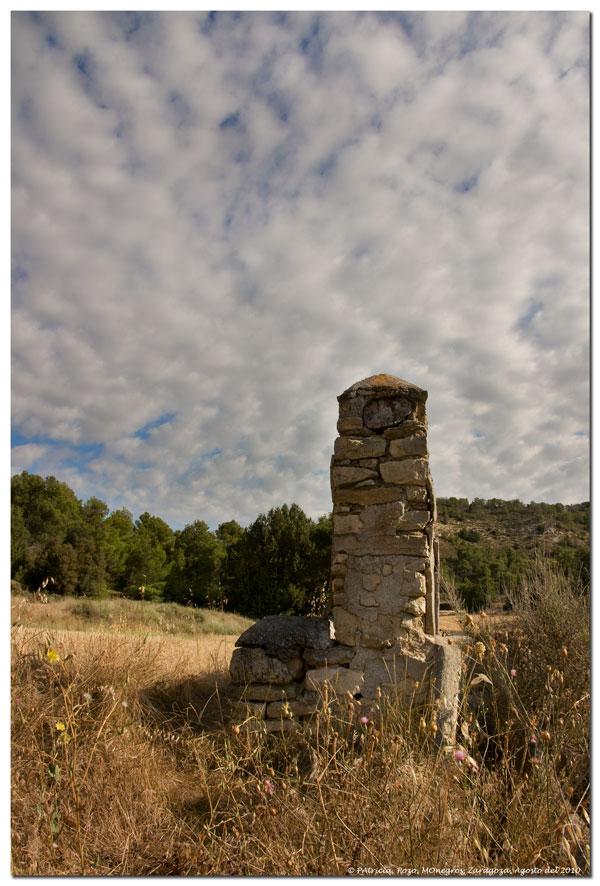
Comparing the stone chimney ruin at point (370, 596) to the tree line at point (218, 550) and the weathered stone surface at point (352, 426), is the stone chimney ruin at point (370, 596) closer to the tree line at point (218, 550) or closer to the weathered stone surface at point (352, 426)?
the weathered stone surface at point (352, 426)

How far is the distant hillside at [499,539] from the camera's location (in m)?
12.8

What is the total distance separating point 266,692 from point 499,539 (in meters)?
18.9

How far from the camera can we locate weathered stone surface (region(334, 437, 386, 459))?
4.80 metres

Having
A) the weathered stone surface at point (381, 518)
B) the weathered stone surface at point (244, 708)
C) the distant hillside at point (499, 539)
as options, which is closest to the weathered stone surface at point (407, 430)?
the weathered stone surface at point (381, 518)

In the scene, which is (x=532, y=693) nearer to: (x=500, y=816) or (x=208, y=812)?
(x=500, y=816)

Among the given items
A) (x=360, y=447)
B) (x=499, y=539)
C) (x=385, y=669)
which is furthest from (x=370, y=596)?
(x=499, y=539)

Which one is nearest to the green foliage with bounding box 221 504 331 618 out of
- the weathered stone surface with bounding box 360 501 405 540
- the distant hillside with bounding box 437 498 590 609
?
the distant hillside with bounding box 437 498 590 609

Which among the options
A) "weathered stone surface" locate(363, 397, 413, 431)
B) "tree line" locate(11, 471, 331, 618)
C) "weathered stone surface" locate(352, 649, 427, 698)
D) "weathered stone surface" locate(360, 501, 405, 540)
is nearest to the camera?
"weathered stone surface" locate(352, 649, 427, 698)

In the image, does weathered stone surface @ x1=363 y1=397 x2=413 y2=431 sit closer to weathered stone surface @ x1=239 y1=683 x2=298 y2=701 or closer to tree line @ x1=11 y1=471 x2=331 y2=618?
weathered stone surface @ x1=239 y1=683 x2=298 y2=701

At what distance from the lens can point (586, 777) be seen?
357 cm

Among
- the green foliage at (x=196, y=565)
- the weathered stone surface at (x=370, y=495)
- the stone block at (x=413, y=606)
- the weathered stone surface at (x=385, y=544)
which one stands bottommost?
the green foliage at (x=196, y=565)

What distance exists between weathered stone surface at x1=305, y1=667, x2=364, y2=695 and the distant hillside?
6130 mm
